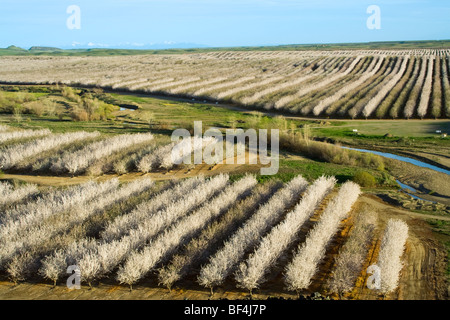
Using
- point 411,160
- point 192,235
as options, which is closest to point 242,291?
point 192,235

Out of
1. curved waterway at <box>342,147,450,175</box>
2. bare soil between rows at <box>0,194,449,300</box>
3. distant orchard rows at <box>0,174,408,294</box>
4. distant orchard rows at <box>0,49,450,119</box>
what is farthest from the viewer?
distant orchard rows at <box>0,49,450,119</box>

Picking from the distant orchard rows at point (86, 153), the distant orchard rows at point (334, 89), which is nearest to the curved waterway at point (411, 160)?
the distant orchard rows at point (86, 153)

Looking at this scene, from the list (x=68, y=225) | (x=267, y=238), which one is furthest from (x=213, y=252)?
(x=68, y=225)

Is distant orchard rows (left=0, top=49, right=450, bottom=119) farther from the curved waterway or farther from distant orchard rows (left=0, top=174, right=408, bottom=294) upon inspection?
distant orchard rows (left=0, top=174, right=408, bottom=294)

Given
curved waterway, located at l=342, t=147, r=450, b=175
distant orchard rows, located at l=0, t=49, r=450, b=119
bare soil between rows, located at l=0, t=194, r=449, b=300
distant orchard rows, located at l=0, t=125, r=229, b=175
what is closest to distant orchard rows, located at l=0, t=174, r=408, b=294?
bare soil between rows, located at l=0, t=194, r=449, b=300

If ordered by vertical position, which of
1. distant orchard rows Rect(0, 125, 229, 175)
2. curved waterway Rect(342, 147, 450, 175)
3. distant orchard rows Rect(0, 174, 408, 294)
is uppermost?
distant orchard rows Rect(0, 125, 229, 175)

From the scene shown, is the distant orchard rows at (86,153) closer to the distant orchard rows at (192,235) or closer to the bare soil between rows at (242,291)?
the distant orchard rows at (192,235)
